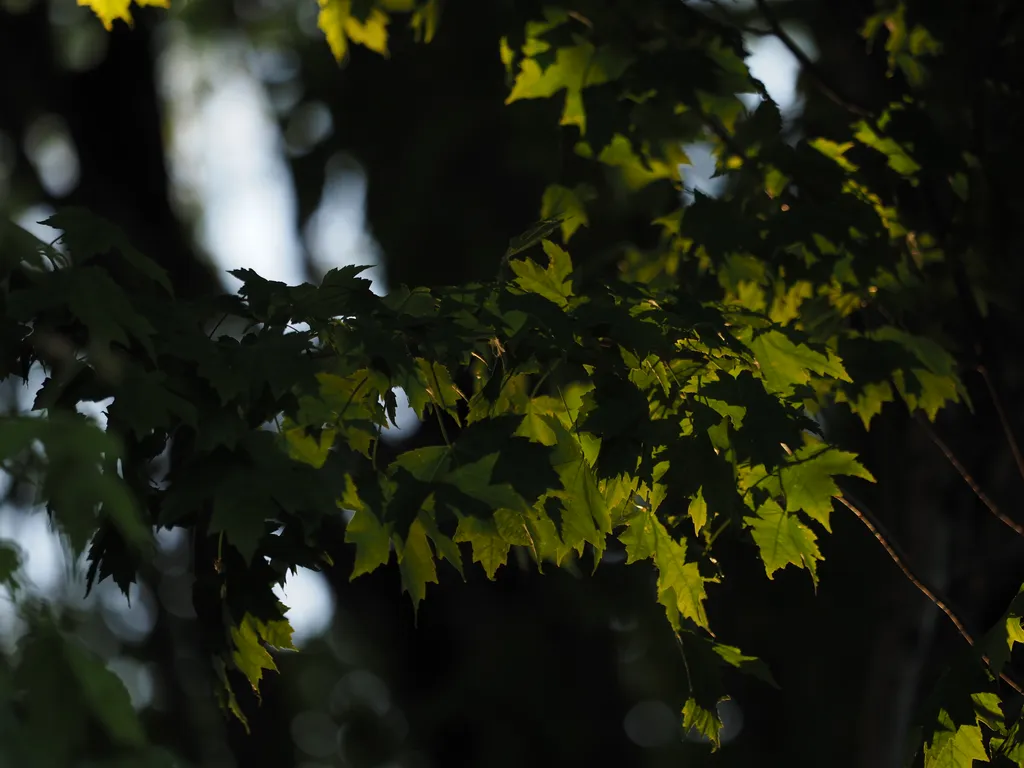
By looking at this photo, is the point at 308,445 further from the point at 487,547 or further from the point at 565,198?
the point at 565,198

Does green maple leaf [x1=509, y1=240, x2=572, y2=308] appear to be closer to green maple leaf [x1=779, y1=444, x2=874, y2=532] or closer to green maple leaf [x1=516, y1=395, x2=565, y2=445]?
green maple leaf [x1=516, y1=395, x2=565, y2=445]

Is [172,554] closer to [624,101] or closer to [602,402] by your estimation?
[624,101]

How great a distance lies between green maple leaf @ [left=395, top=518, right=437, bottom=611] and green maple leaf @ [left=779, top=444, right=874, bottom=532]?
794mm

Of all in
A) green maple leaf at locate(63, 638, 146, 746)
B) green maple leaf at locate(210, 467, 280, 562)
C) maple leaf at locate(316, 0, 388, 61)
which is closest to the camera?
green maple leaf at locate(63, 638, 146, 746)

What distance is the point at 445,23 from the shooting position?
7.92 metres

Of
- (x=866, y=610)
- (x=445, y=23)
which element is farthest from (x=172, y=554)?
(x=866, y=610)

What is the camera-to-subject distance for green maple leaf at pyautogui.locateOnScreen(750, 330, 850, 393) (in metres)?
2.67

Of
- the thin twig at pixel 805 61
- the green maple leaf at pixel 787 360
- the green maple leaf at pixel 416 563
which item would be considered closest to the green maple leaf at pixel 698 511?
the green maple leaf at pixel 787 360

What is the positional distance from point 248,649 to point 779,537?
1.14 meters

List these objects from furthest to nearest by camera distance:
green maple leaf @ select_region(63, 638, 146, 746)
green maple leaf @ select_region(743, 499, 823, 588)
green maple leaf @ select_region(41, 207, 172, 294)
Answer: green maple leaf @ select_region(743, 499, 823, 588), green maple leaf @ select_region(41, 207, 172, 294), green maple leaf @ select_region(63, 638, 146, 746)

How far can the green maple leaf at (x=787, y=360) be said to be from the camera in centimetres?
267

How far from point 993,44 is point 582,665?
13.5 feet

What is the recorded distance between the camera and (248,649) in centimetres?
238

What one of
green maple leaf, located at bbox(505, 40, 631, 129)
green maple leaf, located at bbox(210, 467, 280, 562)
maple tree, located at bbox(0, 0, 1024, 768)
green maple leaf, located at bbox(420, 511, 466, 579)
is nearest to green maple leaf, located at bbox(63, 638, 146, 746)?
maple tree, located at bbox(0, 0, 1024, 768)
